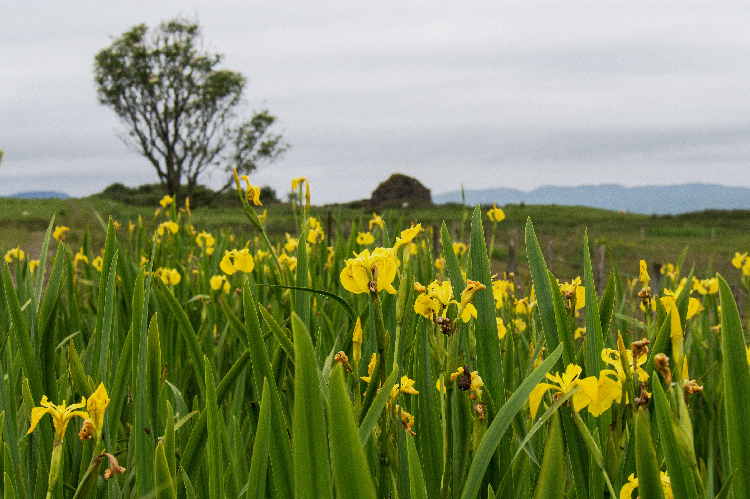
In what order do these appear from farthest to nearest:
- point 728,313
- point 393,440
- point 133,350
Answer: point 133,350 → point 393,440 → point 728,313

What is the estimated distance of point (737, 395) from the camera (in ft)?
2.03

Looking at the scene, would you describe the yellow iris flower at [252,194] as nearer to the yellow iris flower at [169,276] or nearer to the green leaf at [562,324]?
the green leaf at [562,324]

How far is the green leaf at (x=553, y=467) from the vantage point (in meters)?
0.62

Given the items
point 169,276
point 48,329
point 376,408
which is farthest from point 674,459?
point 169,276

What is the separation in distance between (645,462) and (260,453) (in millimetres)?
459

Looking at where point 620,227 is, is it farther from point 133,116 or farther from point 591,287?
point 591,287

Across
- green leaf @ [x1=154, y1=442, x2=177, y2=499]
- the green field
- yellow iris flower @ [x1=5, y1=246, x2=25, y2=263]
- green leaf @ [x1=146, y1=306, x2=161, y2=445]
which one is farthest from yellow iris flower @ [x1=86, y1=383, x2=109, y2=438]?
the green field

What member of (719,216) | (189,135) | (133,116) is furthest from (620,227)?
(133,116)

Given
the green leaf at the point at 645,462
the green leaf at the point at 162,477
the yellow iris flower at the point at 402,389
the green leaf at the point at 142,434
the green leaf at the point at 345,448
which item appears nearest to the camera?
the green leaf at the point at 345,448

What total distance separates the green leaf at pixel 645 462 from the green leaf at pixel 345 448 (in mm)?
293

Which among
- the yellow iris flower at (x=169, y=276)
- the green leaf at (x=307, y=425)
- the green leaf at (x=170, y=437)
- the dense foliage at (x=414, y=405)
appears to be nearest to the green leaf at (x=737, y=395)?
the dense foliage at (x=414, y=405)

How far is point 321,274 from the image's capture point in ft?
7.88

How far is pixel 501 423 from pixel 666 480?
0.90 feet

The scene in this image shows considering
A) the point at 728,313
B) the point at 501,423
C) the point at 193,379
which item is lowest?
the point at 193,379
